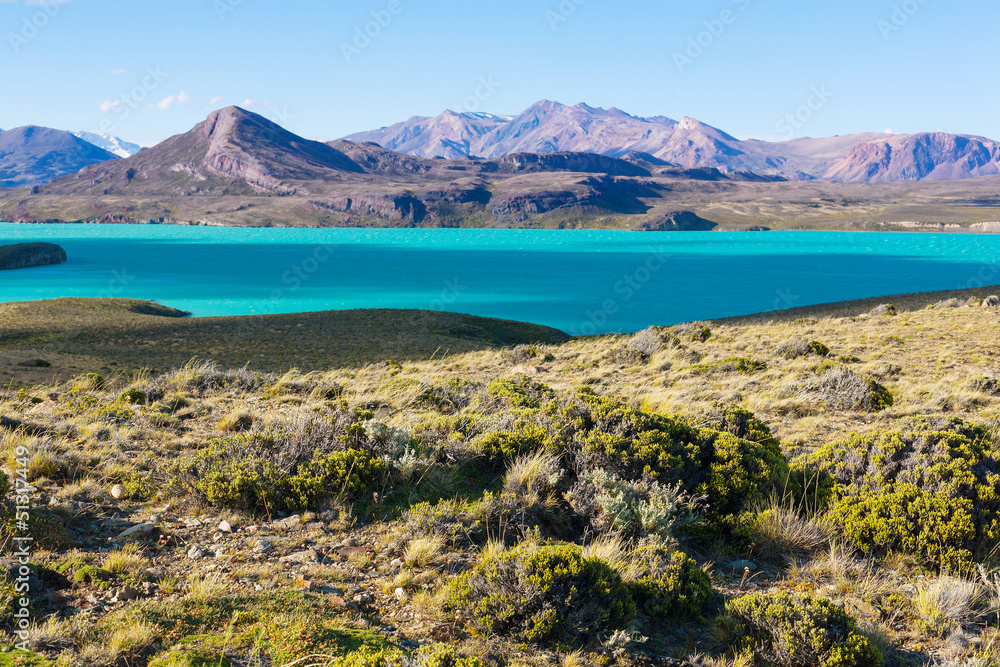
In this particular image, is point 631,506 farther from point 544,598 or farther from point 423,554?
point 423,554

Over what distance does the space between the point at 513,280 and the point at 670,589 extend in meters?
71.0

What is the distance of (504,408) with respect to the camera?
9594 mm

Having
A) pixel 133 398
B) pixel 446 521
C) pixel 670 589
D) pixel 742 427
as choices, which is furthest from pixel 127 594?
pixel 133 398

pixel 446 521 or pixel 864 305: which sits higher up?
pixel 446 521

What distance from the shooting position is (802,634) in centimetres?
396

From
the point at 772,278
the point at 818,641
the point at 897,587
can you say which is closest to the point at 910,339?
the point at 897,587

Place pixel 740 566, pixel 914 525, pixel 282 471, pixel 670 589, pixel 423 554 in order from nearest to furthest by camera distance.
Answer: pixel 670 589 → pixel 423 554 → pixel 740 566 → pixel 914 525 → pixel 282 471

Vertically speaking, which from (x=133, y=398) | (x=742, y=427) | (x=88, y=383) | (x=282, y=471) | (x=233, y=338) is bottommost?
(x=233, y=338)

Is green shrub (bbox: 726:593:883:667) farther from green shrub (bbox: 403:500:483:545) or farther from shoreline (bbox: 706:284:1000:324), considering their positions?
shoreline (bbox: 706:284:1000:324)

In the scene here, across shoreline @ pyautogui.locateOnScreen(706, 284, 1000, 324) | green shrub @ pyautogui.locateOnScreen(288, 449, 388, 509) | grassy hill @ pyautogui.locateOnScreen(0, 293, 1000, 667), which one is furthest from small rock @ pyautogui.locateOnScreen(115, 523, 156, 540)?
shoreline @ pyautogui.locateOnScreen(706, 284, 1000, 324)

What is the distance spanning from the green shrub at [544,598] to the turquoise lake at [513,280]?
40.6m

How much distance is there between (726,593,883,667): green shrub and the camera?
153 inches

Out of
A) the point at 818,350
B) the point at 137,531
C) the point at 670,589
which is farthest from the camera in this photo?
the point at 818,350

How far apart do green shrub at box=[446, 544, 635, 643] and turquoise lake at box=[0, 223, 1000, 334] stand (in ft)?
133
